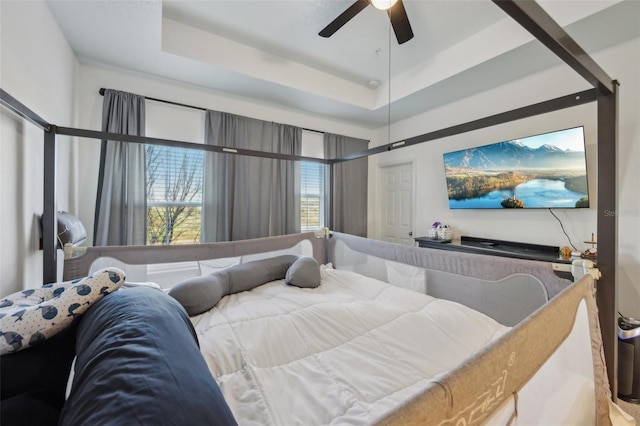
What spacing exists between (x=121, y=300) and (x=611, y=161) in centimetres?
184

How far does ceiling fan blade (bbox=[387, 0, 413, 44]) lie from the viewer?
5.50ft

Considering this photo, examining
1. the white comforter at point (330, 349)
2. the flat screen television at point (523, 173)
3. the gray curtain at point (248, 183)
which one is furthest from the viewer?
the gray curtain at point (248, 183)

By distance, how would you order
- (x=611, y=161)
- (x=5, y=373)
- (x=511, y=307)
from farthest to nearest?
(x=511, y=307)
(x=611, y=161)
(x=5, y=373)

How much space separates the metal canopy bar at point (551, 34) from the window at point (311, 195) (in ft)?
9.32

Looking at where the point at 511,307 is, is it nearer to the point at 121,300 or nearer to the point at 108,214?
the point at 121,300

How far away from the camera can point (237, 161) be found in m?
2.89

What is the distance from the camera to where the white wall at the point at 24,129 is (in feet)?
3.79

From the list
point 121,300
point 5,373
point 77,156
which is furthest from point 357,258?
point 77,156

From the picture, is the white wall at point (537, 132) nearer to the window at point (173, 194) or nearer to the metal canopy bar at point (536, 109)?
the metal canopy bar at point (536, 109)

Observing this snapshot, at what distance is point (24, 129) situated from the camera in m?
1.33

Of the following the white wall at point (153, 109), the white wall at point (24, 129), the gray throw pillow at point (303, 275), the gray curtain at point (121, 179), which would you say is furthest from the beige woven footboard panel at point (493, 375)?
the white wall at point (153, 109)

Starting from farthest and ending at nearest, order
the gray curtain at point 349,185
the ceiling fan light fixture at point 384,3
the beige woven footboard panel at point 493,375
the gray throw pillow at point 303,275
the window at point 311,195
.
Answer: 1. the gray curtain at point 349,185
2. the window at point 311,195
3. the gray throw pillow at point 303,275
4. the ceiling fan light fixture at point 384,3
5. the beige woven footboard panel at point 493,375

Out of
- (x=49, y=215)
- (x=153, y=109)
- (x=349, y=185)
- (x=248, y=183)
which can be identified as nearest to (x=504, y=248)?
(x=349, y=185)

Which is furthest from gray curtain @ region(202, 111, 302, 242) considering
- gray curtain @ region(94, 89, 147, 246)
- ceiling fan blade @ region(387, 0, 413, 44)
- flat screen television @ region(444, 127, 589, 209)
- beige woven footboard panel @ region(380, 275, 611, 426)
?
beige woven footboard panel @ region(380, 275, 611, 426)
